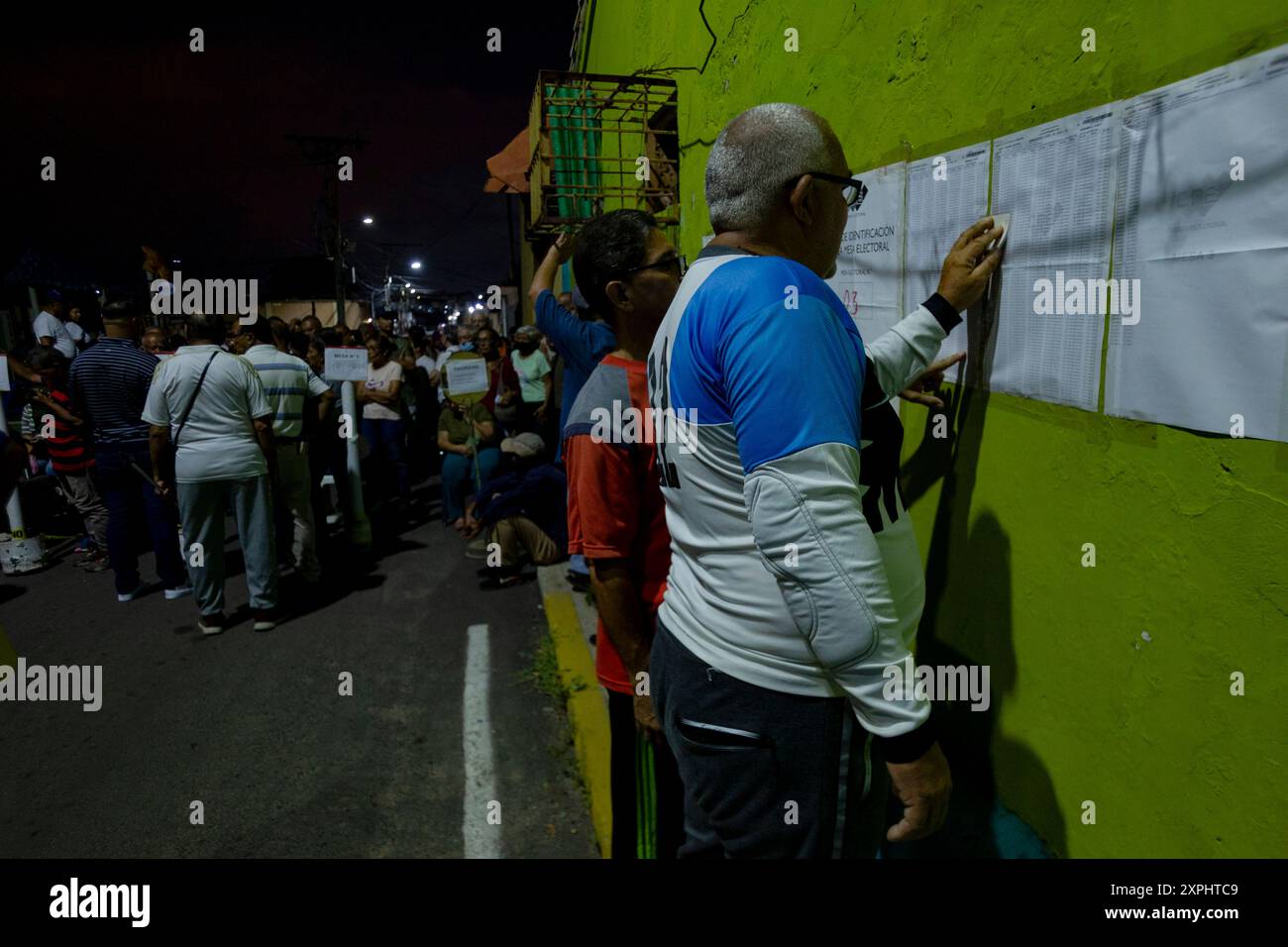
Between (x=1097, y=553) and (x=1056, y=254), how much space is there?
699mm

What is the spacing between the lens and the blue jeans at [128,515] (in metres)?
5.95

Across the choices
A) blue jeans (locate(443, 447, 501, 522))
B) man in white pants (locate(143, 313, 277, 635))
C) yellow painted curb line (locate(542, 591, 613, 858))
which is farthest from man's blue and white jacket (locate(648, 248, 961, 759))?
blue jeans (locate(443, 447, 501, 522))

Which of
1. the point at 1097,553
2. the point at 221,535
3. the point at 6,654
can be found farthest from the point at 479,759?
the point at 1097,553

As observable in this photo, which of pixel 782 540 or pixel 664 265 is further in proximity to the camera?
pixel 664 265

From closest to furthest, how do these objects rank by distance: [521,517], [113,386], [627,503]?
[627,503] → [113,386] → [521,517]

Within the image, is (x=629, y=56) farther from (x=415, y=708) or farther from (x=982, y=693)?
(x=982, y=693)

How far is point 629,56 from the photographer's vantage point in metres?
7.34

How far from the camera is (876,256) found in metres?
2.74

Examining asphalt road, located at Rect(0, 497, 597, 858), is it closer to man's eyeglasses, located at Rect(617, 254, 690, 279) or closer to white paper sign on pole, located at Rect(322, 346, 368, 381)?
white paper sign on pole, located at Rect(322, 346, 368, 381)

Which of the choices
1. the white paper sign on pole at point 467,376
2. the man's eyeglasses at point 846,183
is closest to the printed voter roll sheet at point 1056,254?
the man's eyeglasses at point 846,183

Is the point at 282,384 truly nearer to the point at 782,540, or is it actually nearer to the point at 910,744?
the point at 782,540

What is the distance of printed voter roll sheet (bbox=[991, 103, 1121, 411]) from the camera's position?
171 cm

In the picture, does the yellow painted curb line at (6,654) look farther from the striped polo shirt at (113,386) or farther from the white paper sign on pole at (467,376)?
the white paper sign on pole at (467,376)

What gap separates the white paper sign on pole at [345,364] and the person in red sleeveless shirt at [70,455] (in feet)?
7.37
